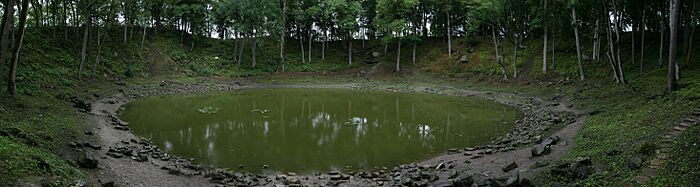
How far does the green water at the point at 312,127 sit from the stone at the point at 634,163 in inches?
281

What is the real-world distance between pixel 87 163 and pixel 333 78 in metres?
37.6

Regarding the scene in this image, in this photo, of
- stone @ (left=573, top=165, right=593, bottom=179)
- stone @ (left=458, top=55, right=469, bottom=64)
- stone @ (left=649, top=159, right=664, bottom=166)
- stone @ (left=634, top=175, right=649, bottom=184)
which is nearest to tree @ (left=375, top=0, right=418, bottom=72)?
stone @ (left=458, top=55, right=469, bottom=64)

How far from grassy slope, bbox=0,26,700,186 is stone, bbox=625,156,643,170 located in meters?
0.15

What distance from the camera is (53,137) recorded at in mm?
15039

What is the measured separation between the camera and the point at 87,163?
12.6 meters

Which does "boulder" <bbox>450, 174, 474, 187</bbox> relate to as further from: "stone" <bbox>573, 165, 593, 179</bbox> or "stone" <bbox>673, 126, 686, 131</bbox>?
"stone" <bbox>673, 126, 686, 131</bbox>

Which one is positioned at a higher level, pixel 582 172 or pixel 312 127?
pixel 582 172

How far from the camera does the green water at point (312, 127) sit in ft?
53.1

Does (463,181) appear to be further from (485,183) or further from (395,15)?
(395,15)

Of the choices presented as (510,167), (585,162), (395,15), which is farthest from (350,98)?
(585,162)

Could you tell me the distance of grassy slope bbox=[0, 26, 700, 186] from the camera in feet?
35.5

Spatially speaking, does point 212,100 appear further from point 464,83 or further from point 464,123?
point 464,83

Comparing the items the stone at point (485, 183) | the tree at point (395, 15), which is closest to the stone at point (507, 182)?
the stone at point (485, 183)

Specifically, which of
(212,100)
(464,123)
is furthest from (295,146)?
(212,100)
